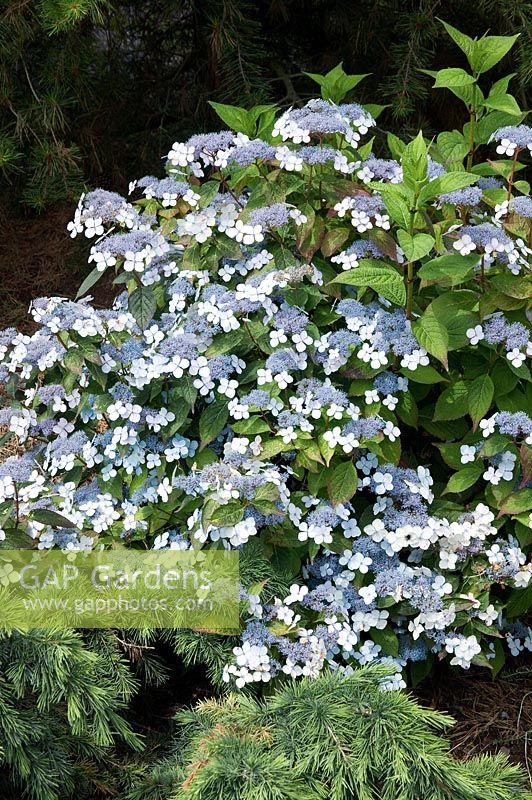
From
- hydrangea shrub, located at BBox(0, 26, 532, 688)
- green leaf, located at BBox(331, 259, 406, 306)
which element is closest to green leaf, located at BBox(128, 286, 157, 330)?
hydrangea shrub, located at BBox(0, 26, 532, 688)

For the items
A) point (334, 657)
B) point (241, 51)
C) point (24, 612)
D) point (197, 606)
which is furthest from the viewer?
point (241, 51)

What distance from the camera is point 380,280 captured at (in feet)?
6.44

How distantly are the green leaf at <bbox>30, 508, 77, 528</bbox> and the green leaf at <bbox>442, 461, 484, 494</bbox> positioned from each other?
0.83 meters

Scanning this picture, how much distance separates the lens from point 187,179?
2.29m

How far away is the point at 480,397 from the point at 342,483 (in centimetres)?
35

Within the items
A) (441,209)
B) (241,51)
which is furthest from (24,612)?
(241,51)

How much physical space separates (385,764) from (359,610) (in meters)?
0.58

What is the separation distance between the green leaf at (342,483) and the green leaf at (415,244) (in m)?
0.46

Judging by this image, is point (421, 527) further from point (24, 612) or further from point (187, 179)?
point (187, 179)

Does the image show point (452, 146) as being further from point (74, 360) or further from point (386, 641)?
point (386, 641)

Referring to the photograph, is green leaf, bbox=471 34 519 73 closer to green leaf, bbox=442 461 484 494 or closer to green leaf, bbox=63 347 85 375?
green leaf, bbox=442 461 484 494

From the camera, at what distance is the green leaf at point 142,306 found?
2072 mm

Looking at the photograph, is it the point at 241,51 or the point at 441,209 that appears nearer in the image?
the point at 441,209

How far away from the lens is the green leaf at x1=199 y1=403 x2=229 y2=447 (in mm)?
2062
